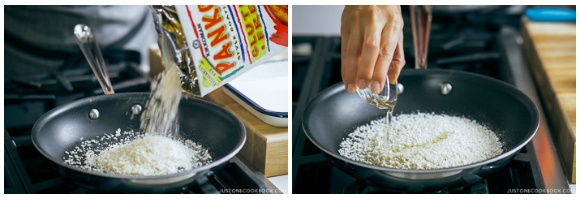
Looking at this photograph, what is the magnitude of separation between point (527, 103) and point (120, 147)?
0.47 meters

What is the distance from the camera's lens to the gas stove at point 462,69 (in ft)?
2.48

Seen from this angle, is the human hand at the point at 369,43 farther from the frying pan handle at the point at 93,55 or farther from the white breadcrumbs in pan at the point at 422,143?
the frying pan handle at the point at 93,55

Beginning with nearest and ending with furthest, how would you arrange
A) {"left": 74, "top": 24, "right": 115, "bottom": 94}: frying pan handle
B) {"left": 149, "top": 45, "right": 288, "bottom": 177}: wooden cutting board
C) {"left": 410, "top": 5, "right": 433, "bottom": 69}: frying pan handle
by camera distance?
{"left": 149, "top": 45, "right": 288, "bottom": 177}: wooden cutting board → {"left": 74, "top": 24, "right": 115, "bottom": 94}: frying pan handle → {"left": 410, "top": 5, "right": 433, "bottom": 69}: frying pan handle

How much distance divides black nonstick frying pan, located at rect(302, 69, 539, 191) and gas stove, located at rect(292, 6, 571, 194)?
0.02 metres

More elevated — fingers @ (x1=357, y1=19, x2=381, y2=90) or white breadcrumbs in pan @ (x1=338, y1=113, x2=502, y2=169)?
fingers @ (x1=357, y1=19, x2=381, y2=90)

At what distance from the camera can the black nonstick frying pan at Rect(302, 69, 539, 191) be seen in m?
0.69

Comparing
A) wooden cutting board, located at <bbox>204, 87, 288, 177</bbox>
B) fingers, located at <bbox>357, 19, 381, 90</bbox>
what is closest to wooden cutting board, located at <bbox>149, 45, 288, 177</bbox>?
wooden cutting board, located at <bbox>204, 87, 288, 177</bbox>

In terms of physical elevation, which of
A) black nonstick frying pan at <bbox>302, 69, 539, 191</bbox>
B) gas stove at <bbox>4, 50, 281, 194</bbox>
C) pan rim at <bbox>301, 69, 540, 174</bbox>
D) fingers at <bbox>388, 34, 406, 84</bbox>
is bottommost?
gas stove at <bbox>4, 50, 281, 194</bbox>

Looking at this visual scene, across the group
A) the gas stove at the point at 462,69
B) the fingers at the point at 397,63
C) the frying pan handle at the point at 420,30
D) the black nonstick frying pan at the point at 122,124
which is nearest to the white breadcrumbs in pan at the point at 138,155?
the black nonstick frying pan at the point at 122,124

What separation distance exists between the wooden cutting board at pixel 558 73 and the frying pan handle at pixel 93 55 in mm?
569

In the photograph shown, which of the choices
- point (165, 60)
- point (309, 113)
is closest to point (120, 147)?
point (165, 60)

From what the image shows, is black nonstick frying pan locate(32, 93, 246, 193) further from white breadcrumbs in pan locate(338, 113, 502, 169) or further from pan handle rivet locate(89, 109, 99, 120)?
white breadcrumbs in pan locate(338, 113, 502, 169)

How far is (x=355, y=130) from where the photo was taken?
0.87 m

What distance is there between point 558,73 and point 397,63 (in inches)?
12.2
